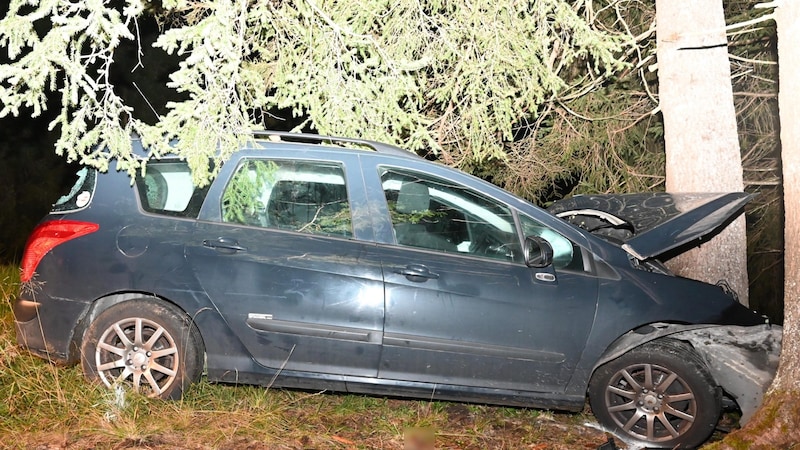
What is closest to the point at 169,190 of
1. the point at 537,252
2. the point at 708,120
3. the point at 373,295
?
the point at 373,295

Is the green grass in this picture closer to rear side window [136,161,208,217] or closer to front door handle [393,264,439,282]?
front door handle [393,264,439,282]

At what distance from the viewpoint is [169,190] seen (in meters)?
5.17

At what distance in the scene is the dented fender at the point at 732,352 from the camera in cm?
511

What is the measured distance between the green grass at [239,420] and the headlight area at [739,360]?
0.85 m

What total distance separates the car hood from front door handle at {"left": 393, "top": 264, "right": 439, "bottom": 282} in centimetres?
124

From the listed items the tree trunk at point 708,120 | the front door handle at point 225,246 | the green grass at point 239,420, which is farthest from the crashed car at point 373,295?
the tree trunk at point 708,120

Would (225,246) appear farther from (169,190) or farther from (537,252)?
(537,252)

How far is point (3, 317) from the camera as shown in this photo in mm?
6496

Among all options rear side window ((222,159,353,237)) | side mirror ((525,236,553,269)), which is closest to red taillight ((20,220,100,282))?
rear side window ((222,159,353,237))

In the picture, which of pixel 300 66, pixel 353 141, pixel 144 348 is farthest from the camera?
pixel 300 66

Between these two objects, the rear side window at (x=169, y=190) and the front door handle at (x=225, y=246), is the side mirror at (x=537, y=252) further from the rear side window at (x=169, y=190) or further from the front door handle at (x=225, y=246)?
the rear side window at (x=169, y=190)

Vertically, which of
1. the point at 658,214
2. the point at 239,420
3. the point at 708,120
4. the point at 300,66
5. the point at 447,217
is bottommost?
the point at 239,420

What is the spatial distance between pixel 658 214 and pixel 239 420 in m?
2.98

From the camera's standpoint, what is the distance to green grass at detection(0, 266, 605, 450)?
15.3ft
